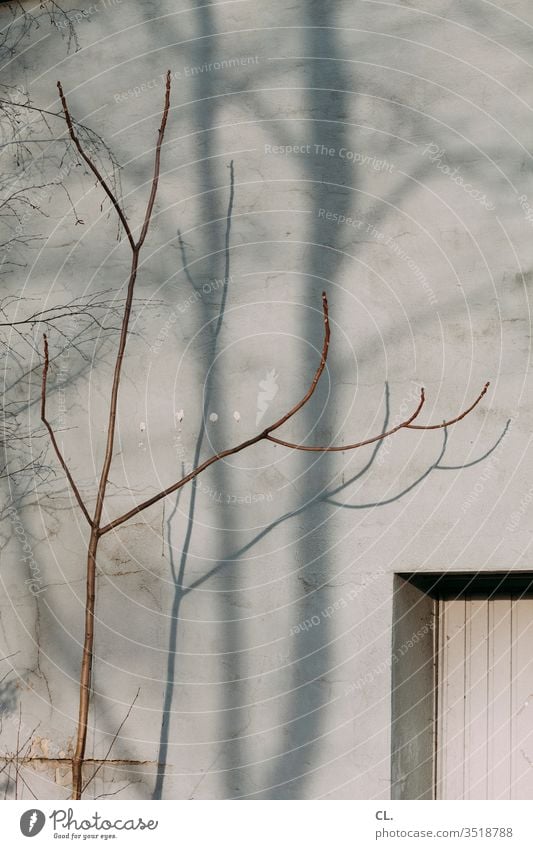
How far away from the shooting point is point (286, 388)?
475cm

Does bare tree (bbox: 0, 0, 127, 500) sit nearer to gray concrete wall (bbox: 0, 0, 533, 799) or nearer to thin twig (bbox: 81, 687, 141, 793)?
gray concrete wall (bbox: 0, 0, 533, 799)

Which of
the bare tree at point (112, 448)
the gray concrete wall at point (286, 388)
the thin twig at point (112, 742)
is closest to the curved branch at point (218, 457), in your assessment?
the bare tree at point (112, 448)

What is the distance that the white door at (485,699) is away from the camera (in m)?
4.53

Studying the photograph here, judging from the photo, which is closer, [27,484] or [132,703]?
A: [132,703]

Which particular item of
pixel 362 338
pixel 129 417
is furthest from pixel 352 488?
pixel 129 417

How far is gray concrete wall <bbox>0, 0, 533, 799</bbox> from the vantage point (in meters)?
4.45

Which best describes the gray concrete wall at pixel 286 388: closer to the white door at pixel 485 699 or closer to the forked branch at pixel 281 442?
the forked branch at pixel 281 442

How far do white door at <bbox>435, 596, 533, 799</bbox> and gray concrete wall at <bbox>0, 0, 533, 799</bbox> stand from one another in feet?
1.40

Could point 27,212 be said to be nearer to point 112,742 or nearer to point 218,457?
point 218,457

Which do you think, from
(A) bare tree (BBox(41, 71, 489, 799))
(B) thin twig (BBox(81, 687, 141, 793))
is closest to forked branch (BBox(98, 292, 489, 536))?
(A) bare tree (BBox(41, 71, 489, 799))

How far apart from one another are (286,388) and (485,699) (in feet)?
4.61

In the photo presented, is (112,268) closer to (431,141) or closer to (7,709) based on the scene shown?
(431,141)

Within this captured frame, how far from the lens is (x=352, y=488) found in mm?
4578

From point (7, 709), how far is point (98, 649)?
1.55ft
